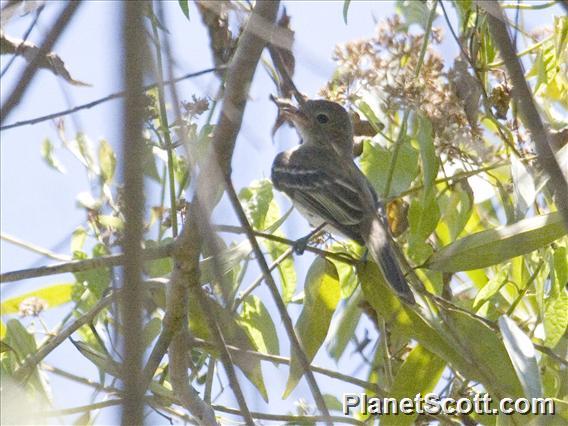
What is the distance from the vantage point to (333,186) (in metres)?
3.83

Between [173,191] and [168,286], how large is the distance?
39 centimetres

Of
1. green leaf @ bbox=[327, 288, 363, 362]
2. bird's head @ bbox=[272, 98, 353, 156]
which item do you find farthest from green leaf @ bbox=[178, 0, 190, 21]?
bird's head @ bbox=[272, 98, 353, 156]

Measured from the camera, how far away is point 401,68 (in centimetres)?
289

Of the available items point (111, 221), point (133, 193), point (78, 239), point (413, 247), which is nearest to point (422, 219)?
point (413, 247)

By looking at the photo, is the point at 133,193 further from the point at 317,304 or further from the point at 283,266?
the point at 283,266

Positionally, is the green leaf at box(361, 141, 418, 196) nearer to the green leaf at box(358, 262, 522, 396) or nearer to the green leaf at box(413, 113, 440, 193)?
the green leaf at box(413, 113, 440, 193)

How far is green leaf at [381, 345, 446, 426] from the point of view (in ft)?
8.59

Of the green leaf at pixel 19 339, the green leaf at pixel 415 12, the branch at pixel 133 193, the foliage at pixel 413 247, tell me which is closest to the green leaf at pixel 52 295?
the foliage at pixel 413 247

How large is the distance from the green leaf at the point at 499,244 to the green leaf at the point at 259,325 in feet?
1.79

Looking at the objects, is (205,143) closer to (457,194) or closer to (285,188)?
(457,194)

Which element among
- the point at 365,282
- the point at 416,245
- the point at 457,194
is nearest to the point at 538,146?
the point at 365,282

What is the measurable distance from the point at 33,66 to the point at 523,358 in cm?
148

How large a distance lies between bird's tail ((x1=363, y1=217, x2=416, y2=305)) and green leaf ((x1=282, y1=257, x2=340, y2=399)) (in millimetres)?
151

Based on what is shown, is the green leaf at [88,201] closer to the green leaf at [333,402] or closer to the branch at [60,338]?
the branch at [60,338]
